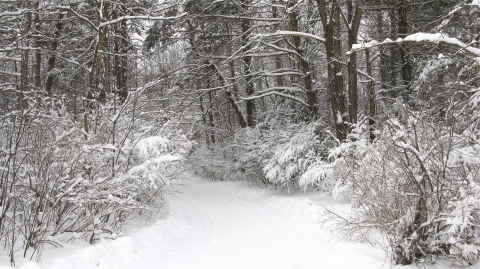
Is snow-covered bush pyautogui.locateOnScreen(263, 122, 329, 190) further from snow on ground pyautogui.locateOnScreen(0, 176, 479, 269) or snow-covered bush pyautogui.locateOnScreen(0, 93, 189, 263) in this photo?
snow-covered bush pyautogui.locateOnScreen(0, 93, 189, 263)

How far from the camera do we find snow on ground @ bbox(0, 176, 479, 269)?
5.39 metres

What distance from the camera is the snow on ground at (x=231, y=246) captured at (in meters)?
5.39

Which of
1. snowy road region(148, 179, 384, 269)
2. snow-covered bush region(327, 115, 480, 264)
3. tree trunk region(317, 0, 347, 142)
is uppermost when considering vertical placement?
tree trunk region(317, 0, 347, 142)

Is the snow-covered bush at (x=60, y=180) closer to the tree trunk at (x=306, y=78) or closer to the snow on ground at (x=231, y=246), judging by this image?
the snow on ground at (x=231, y=246)

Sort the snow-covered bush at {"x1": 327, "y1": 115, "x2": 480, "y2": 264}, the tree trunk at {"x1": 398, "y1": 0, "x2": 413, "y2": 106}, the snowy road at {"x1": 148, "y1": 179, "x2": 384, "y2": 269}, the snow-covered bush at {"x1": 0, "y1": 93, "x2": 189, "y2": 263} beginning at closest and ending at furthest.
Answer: the snow-covered bush at {"x1": 327, "y1": 115, "x2": 480, "y2": 264}, the snow-covered bush at {"x1": 0, "y1": 93, "x2": 189, "y2": 263}, the snowy road at {"x1": 148, "y1": 179, "x2": 384, "y2": 269}, the tree trunk at {"x1": 398, "y1": 0, "x2": 413, "y2": 106}

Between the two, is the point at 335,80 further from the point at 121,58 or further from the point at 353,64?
the point at 121,58

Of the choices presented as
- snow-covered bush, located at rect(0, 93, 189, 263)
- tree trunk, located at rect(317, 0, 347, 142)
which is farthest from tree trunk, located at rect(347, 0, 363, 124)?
snow-covered bush, located at rect(0, 93, 189, 263)

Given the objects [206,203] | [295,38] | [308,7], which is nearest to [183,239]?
[206,203]

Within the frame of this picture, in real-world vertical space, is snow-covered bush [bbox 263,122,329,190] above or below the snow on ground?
above

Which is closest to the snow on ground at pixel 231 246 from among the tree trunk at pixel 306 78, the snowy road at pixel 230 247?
the snowy road at pixel 230 247

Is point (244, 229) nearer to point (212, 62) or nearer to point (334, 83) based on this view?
point (334, 83)

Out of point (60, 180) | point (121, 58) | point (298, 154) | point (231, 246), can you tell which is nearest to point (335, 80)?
point (298, 154)

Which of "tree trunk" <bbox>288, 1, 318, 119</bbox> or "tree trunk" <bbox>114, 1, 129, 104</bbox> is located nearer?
"tree trunk" <bbox>114, 1, 129, 104</bbox>

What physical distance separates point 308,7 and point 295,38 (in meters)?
1.30
